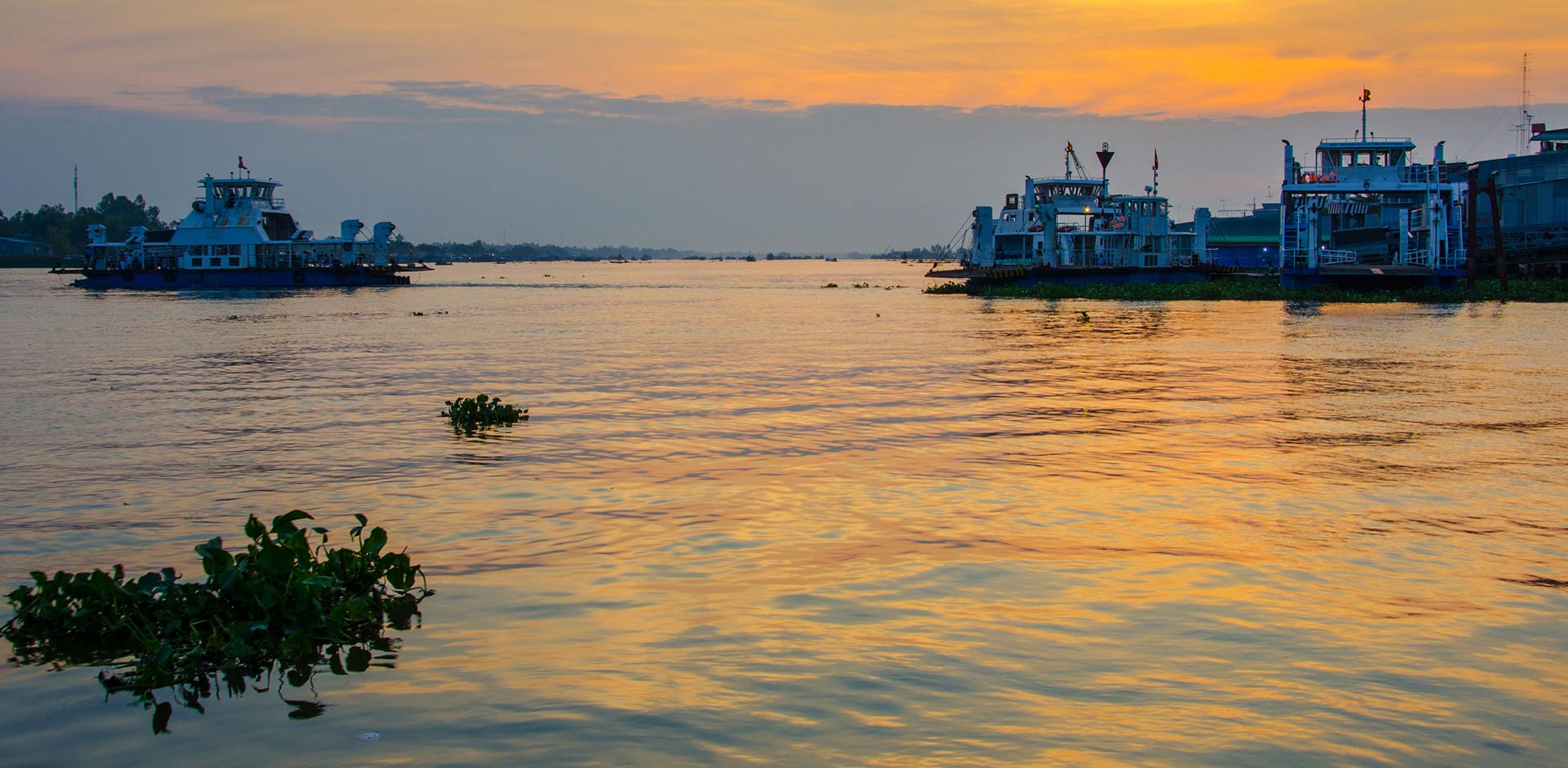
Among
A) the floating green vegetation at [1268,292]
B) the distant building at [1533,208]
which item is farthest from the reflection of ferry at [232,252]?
the distant building at [1533,208]

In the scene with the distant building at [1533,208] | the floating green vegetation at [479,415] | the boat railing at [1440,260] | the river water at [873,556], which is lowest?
the river water at [873,556]

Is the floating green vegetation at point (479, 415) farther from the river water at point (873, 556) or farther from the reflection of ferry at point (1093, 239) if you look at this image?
the reflection of ferry at point (1093, 239)

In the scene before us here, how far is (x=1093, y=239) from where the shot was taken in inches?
3243

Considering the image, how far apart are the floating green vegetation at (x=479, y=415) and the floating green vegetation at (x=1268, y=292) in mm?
51672

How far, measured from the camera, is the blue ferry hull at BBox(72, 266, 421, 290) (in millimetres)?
90688

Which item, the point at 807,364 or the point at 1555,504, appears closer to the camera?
the point at 1555,504

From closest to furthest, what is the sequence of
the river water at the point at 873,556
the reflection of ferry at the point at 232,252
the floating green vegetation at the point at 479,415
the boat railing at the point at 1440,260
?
the river water at the point at 873,556
the floating green vegetation at the point at 479,415
the boat railing at the point at 1440,260
the reflection of ferry at the point at 232,252

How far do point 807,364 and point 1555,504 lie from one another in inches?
753

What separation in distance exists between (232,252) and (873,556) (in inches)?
3713

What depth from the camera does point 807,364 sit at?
29.0 metres

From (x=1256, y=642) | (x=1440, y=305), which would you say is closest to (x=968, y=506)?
(x=1256, y=642)

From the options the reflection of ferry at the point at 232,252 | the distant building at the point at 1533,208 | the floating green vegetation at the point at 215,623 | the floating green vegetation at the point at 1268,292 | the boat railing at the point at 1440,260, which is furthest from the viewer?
the reflection of ferry at the point at 232,252

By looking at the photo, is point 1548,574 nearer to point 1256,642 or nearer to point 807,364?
point 1256,642

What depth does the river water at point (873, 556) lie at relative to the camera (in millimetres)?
5977
